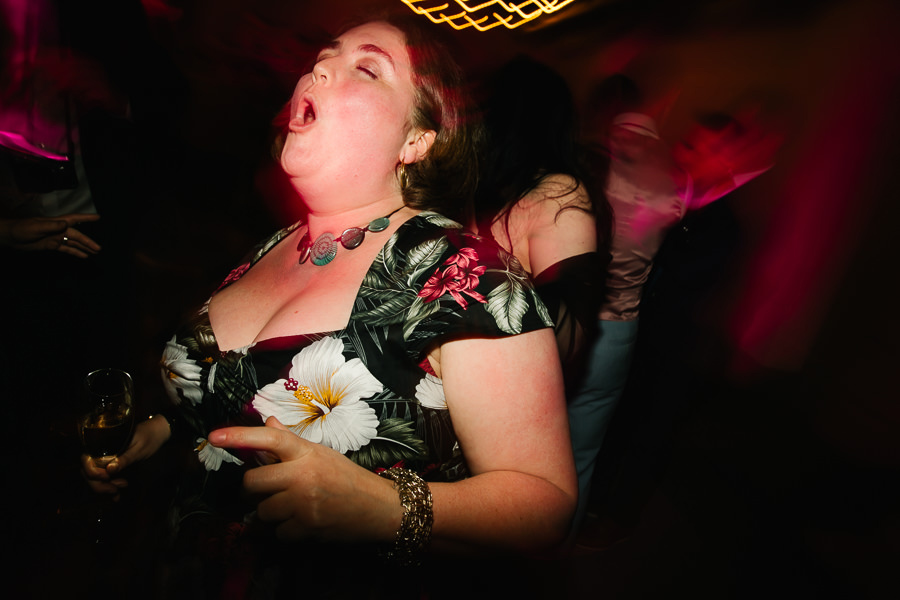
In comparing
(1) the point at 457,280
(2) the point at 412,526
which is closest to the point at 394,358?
(1) the point at 457,280

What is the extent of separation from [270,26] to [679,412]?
14.7 feet

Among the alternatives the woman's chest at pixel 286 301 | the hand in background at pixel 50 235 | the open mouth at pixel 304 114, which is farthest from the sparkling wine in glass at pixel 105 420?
the hand in background at pixel 50 235

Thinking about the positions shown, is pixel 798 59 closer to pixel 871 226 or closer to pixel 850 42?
pixel 850 42

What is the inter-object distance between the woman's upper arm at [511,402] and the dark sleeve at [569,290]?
0.81m

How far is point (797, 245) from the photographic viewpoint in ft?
12.8

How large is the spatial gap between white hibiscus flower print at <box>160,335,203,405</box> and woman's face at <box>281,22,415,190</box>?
Answer: 22.5 inches

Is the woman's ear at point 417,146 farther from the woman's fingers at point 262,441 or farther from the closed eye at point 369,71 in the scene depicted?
the woman's fingers at point 262,441

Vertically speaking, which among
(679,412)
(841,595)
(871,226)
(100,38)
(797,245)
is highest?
(100,38)

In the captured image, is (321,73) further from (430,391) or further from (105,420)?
(105,420)

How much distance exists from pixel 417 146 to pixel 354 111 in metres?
0.20

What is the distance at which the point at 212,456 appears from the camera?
46.4 inches

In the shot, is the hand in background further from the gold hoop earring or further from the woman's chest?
the gold hoop earring

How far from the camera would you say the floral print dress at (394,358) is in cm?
93

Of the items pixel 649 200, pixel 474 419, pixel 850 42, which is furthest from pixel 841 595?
pixel 850 42
